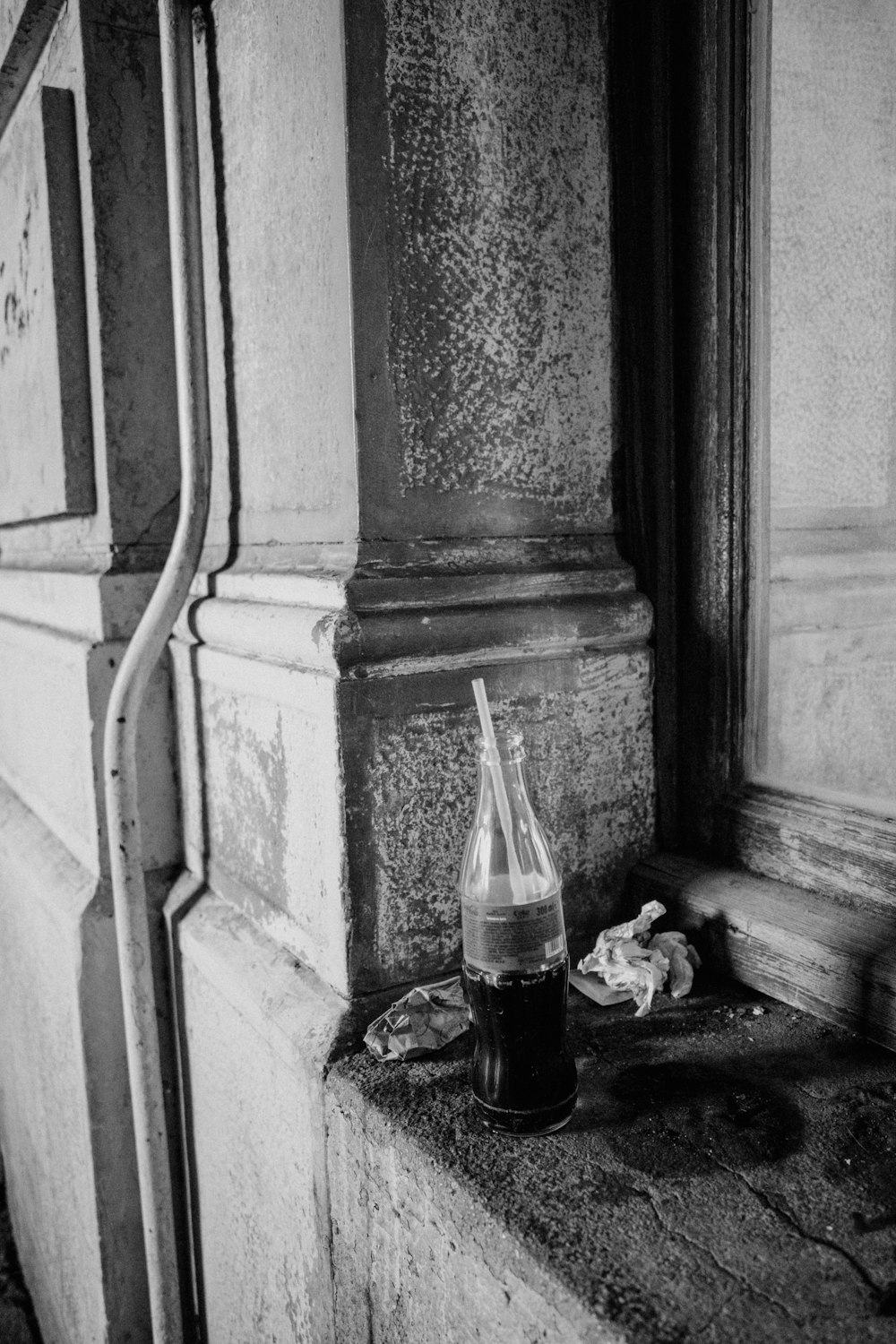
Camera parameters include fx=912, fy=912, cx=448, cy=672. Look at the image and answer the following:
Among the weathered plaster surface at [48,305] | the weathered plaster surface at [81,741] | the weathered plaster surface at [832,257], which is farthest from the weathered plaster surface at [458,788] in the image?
the weathered plaster surface at [48,305]

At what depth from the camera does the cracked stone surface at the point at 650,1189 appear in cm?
76

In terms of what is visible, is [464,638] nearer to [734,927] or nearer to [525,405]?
[525,405]

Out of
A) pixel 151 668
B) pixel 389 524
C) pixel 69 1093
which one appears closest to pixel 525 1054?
pixel 389 524

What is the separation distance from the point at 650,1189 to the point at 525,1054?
7.0 inches

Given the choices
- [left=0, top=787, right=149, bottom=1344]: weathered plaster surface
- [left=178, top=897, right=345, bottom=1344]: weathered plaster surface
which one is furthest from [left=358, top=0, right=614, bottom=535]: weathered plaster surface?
[left=0, top=787, right=149, bottom=1344]: weathered plaster surface

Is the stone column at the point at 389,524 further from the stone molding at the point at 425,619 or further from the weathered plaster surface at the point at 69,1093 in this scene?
the weathered plaster surface at the point at 69,1093

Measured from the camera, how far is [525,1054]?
0.99m

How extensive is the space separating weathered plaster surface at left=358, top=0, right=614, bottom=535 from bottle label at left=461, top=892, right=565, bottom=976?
0.54 meters

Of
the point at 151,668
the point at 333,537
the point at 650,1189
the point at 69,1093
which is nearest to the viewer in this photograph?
the point at 650,1189

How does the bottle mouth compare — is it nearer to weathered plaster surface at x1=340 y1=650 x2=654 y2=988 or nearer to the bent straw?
the bent straw

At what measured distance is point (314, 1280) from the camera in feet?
A: 4.05

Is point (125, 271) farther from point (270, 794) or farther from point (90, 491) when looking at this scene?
point (270, 794)

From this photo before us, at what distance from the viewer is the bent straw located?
101 cm

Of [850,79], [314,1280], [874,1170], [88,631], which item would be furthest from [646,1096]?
[850,79]
